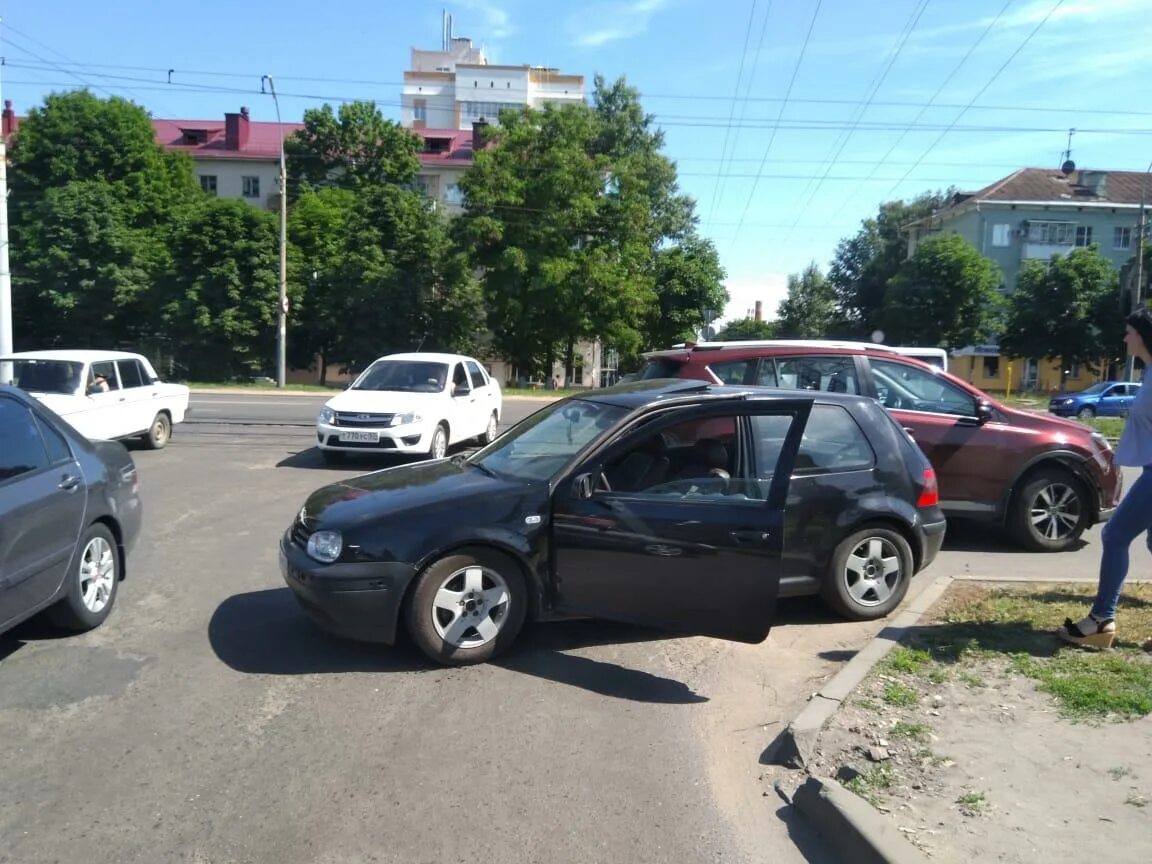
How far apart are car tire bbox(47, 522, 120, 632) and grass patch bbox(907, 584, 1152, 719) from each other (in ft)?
16.5

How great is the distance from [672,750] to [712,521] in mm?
1324

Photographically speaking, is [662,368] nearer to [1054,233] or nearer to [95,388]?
[95,388]

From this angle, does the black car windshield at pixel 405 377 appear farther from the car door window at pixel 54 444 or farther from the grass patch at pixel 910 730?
the grass patch at pixel 910 730

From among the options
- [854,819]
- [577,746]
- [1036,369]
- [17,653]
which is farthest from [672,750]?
[1036,369]

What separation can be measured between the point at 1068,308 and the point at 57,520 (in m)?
54.6

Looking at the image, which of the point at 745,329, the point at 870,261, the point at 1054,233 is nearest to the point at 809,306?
the point at 870,261

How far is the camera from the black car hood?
5.47 meters

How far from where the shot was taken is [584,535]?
537 centimetres

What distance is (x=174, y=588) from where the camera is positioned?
706 centimetres

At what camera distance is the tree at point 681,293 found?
55.3 metres

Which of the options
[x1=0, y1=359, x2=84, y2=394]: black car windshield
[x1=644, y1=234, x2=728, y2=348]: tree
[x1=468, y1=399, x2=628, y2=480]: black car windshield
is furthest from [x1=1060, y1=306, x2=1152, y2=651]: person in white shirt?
[x1=644, y1=234, x2=728, y2=348]: tree

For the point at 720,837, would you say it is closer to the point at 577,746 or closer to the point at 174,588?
the point at 577,746

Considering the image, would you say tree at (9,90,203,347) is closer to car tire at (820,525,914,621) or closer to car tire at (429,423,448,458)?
car tire at (429,423,448,458)

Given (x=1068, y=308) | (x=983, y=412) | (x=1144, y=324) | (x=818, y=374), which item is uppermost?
(x=1068, y=308)
